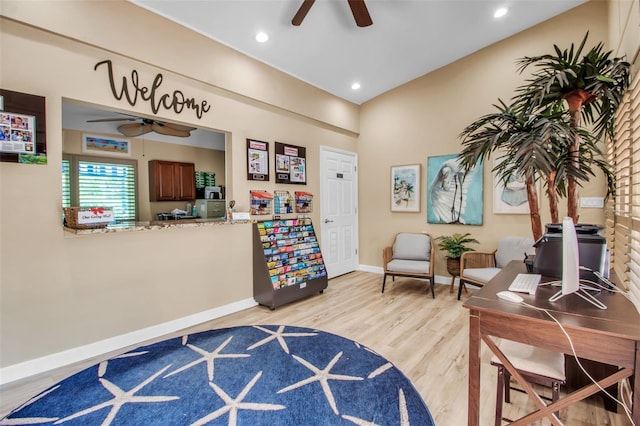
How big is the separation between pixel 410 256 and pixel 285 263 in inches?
76.4


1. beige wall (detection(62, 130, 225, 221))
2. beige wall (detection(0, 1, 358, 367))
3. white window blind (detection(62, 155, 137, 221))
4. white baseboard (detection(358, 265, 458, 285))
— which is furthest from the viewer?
beige wall (detection(62, 130, 225, 221))

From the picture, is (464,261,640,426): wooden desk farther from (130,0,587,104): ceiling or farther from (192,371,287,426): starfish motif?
(130,0,587,104): ceiling

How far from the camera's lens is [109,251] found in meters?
2.62

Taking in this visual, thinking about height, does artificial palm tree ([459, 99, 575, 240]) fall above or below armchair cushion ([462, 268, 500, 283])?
above

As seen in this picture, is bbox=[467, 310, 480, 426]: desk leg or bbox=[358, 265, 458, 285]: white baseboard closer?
bbox=[467, 310, 480, 426]: desk leg

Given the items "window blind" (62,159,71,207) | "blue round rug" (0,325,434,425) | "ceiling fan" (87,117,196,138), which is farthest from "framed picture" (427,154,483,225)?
"window blind" (62,159,71,207)

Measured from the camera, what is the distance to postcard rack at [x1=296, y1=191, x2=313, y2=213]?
4.34m

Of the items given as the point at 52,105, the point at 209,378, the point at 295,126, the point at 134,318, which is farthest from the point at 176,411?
the point at 295,126

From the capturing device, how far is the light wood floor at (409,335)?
1.85m

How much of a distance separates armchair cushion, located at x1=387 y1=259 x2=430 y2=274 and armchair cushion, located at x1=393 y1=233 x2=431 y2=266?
113 millimetres

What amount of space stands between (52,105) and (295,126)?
2730 mm

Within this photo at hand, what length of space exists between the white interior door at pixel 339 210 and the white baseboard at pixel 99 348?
2011 millimetres

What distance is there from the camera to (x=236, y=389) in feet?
6.71

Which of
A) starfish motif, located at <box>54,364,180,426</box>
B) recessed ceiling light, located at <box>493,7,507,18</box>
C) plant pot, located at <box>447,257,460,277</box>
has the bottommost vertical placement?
starfish motif, located at <box>54,364,180,426</box>
